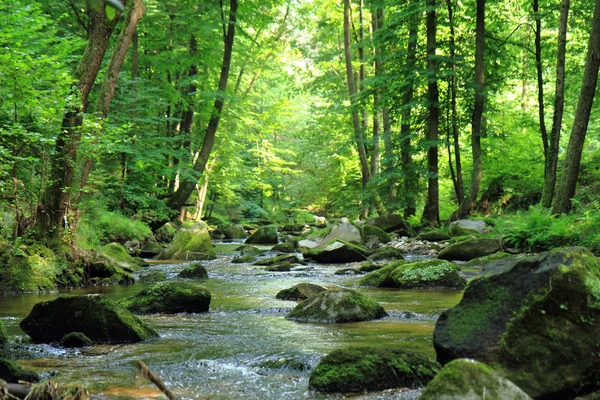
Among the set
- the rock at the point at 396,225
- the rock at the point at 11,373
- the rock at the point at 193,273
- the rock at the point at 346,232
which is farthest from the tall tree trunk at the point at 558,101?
the rock at the point at 11,373

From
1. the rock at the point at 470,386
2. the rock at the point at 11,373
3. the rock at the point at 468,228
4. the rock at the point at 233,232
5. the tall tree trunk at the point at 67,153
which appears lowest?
the rock at the point at 233,232

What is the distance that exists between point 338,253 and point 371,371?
9163 mm

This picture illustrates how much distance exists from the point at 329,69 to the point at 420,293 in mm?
20799

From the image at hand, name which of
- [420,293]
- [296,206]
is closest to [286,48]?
[296,206]

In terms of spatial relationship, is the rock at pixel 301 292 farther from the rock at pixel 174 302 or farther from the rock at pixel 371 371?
the rock at pixel 371 371

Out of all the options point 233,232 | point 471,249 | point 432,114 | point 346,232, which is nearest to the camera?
point 471,249

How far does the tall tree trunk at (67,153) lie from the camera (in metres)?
8.81

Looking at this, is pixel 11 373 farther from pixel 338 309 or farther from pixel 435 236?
pixel 435 236

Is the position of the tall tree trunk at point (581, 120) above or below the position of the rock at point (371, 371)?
above

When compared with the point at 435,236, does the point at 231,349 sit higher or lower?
lower

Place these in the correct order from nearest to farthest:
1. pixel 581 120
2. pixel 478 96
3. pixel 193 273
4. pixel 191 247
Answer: pixel 193 273 → pixel 581 120 → pixel 191 247 → pixel 478 96

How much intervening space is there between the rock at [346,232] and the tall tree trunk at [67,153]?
8.33 m

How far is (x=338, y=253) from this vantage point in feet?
41.7

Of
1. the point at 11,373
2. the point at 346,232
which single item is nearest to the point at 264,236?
the point at 346,232
